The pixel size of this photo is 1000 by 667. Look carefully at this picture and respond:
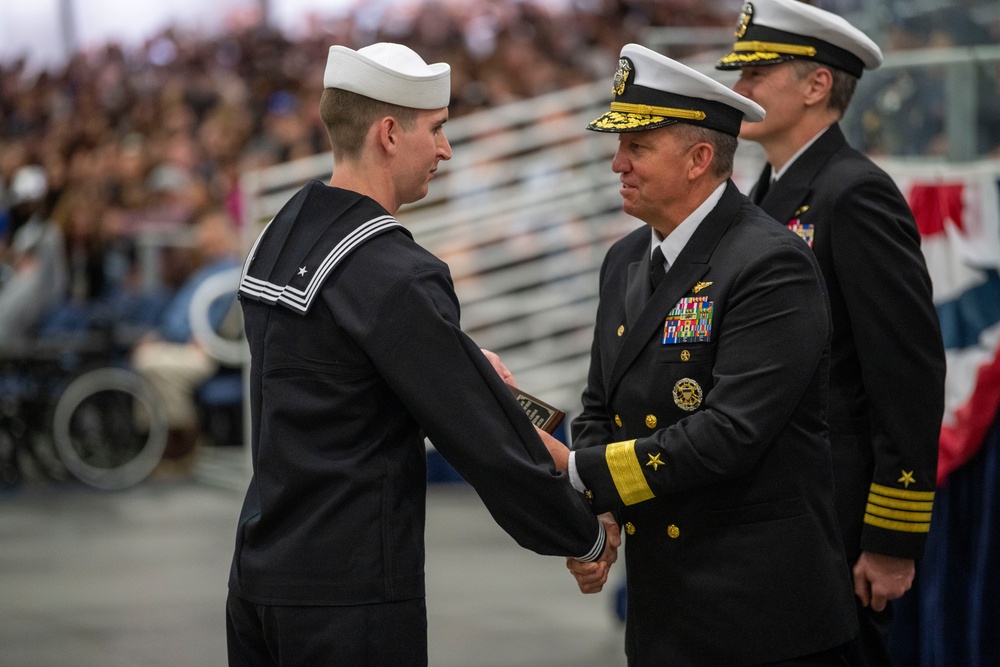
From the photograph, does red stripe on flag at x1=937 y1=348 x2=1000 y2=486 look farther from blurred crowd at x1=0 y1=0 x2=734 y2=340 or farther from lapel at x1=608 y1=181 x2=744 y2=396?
blurred crowd at x1=0 y1=0 x2=734 y2=340

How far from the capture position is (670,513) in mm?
2502

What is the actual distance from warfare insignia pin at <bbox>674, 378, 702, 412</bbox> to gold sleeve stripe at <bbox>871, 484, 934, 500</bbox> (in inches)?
20.7

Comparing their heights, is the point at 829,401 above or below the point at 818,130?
below

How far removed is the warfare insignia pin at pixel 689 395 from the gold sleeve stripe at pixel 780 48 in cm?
86

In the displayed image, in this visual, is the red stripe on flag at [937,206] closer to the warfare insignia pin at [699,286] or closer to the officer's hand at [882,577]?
the officer's hand at [882,577]

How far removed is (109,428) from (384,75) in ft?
20.2

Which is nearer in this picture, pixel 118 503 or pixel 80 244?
pixel 118 503

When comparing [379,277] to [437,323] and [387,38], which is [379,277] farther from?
[387,38]

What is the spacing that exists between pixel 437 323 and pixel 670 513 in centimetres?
58

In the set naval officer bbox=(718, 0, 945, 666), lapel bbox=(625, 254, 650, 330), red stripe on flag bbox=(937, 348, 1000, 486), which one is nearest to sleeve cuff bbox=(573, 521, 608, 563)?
lapel bbox=(625, 254, 650, 330)

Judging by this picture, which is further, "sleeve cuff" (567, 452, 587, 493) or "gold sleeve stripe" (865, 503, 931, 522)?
"gold sleeve stripe" (865, 503, 931, 522)

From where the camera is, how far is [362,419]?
2291 millimetres

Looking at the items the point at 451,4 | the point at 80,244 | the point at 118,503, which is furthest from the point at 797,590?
the point at 451,4

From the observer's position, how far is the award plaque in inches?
104
